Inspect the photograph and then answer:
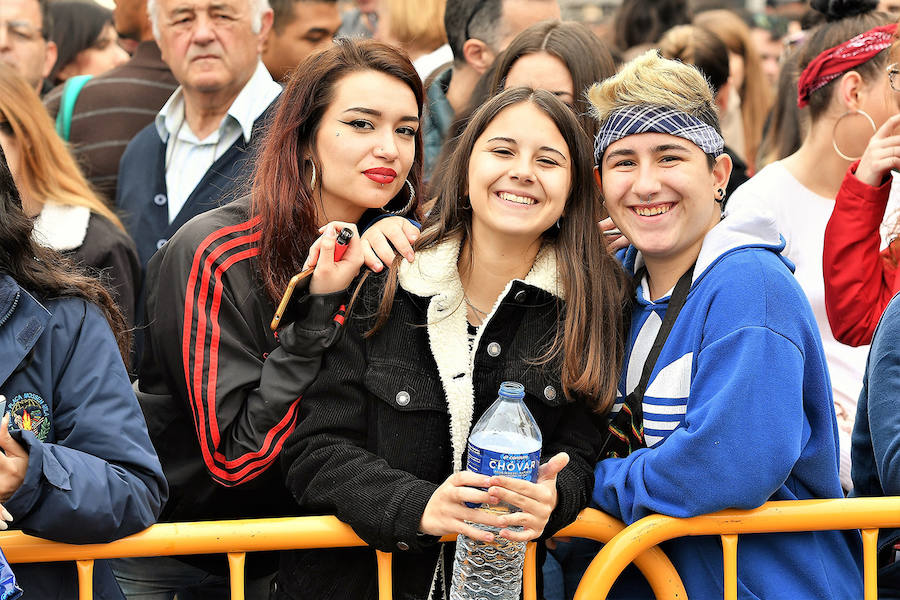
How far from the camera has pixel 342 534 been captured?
2645 millimetres

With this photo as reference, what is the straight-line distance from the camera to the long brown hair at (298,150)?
122 inches

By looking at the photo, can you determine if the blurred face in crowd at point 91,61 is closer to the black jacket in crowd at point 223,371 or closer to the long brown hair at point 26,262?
the black jacket in crowd at point 223,371

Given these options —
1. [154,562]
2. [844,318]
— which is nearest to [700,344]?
[844,318]

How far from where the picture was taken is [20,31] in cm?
531

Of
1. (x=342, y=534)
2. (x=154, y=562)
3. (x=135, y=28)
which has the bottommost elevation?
(x=154, y=562)

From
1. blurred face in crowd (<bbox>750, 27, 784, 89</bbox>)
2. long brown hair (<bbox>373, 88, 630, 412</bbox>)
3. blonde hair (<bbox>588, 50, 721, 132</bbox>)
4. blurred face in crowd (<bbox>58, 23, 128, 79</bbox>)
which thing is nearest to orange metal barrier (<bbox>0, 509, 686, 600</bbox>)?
long brown hair (<bbox>373, 88, 630, 412</bbox>)

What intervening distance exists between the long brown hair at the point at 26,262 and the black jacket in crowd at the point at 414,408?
663mm

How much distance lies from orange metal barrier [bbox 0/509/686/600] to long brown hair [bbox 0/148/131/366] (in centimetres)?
61

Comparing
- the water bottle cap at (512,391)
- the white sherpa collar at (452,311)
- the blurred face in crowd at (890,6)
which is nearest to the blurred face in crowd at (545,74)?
the white sherpa collar at (452,311)

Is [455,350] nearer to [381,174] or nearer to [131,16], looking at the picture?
[381,174]

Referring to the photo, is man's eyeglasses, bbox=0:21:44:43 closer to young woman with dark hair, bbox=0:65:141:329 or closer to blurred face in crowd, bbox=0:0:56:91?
blurred face in crowd, bbox=0:0:56:91

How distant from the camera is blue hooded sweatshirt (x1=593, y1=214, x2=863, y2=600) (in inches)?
101

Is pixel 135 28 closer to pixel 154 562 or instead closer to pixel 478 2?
pixel 478 2

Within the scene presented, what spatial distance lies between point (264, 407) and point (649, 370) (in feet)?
3.54
